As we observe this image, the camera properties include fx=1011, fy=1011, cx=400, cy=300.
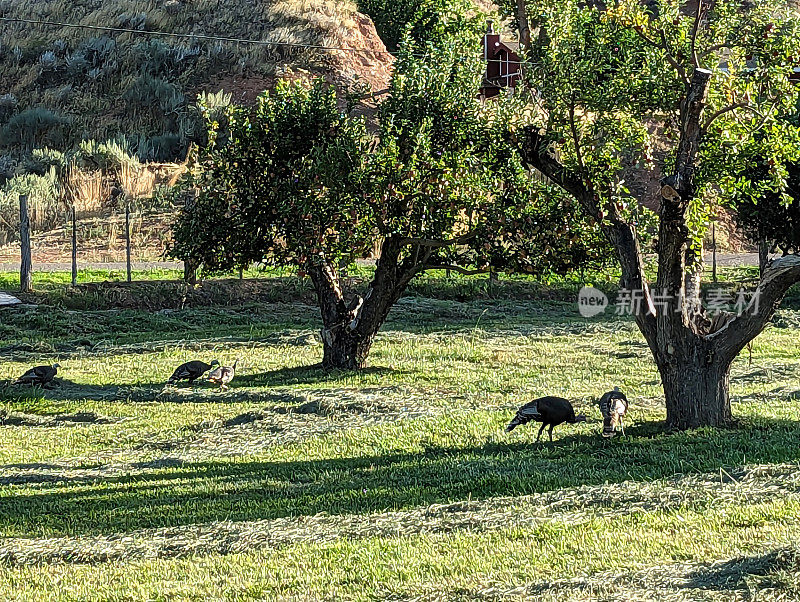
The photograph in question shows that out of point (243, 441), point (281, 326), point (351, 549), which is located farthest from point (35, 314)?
point (351, 549)

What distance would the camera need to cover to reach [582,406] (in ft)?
43.0

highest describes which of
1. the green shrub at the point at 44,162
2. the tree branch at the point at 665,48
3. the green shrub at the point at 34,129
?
the green shrub at the point at 34,129

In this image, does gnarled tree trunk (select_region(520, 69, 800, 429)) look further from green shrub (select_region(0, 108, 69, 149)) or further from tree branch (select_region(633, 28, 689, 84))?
green shrub (select_region(0, 108, 69, 149))

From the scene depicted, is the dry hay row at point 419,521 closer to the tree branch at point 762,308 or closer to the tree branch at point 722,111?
the tree branch at point 762,308

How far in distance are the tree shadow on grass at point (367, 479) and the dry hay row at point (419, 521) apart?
274 mm

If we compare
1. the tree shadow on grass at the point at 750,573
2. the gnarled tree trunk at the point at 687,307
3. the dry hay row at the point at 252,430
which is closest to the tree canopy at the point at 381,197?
the dry hay row at the point at 252,430

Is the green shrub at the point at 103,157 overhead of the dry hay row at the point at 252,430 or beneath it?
overhead

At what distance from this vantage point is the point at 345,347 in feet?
54.4

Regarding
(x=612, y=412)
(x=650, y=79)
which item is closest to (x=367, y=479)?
(x=612, y=412)

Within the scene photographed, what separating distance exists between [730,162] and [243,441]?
20.5 ft

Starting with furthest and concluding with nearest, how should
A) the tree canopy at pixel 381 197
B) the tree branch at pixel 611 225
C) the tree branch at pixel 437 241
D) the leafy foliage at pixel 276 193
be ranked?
the leafy foliage at pixel 276 193
the tree branch at pixel 437 241
the tree canopy at pixel 381 197
the tree branch at pixel 611 225

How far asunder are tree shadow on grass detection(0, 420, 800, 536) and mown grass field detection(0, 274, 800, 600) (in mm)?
36

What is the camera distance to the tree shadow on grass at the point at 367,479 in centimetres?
858

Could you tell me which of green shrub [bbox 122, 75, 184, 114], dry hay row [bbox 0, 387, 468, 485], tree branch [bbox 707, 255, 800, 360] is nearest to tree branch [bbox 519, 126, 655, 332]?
tree branch [bbox 707, 255, 800, 360]
